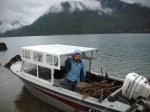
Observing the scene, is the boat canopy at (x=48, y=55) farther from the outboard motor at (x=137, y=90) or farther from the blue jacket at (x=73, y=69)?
the outboard motor at (x=137, y=90)

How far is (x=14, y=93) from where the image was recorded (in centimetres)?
1290

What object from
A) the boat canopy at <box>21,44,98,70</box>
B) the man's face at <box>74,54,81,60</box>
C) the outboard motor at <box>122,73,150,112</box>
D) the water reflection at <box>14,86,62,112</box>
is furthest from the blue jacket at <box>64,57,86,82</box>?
the outboard motor at <box>122,73,150,112</box>

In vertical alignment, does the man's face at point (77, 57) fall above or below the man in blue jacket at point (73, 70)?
above

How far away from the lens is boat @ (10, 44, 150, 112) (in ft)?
22.7

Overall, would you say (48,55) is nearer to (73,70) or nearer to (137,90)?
(73,70)

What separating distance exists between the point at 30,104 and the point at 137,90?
612 centimetres

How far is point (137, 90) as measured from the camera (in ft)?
22.4

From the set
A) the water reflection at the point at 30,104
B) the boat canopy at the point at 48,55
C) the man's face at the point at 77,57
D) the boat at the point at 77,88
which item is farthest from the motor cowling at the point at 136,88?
the water reflection at the point at 30,104

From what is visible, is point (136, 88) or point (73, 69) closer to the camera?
point (136, 88)

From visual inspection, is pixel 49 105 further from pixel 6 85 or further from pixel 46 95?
pixel 6 85

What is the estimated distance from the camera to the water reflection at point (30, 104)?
10246 mm

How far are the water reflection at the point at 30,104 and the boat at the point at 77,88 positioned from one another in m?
0.44

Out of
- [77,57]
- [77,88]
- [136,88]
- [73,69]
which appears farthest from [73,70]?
[136,88]

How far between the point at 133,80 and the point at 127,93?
19.7 inches
